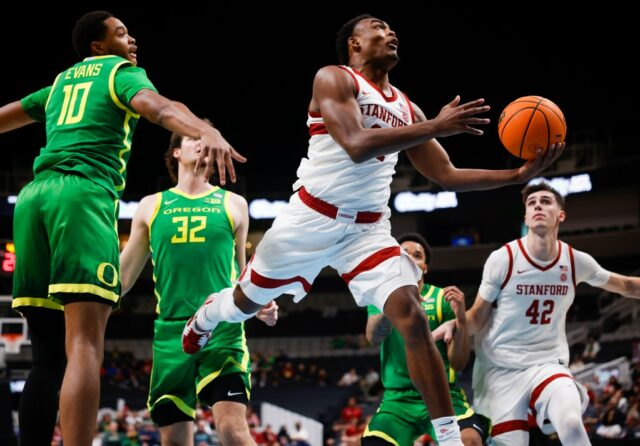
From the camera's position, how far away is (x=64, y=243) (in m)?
3.74

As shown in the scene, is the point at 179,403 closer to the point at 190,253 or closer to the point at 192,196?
the point at 190,253

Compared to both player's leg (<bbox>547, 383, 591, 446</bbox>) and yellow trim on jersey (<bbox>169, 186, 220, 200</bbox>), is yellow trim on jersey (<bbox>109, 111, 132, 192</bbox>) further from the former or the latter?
player's leg (<bbox>547, 383, 591, 446</bbox>)

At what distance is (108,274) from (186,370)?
174 cm

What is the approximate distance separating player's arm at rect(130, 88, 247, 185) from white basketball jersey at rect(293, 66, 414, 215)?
4.13 ft

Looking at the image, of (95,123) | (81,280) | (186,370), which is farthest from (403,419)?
(95,123)

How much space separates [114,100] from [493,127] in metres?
27.0

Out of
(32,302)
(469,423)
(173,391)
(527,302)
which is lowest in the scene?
(469,423)

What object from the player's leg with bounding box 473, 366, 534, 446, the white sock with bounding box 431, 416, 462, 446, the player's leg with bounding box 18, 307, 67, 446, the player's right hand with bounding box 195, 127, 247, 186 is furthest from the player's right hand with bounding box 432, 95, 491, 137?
the player's leg with bounding box 473, 366, 534, 446

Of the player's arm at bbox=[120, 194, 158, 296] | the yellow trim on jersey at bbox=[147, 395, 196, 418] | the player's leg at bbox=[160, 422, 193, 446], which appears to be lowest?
the player's leg at bbox=[160, 422, 193, 446]

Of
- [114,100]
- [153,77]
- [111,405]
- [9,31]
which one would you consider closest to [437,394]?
[114,100]

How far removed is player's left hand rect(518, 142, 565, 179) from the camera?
4.75 metres

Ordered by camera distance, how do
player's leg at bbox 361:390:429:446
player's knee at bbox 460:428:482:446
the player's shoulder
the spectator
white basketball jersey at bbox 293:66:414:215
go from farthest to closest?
the spectator
the player's shoulder
player's leg at bbox 361:390:429:446
player's knee at bbox 460:428:482:446
white basketball jersey at bbox 293:66:414:215

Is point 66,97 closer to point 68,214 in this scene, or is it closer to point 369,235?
point 68,214

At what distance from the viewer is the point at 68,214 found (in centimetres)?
376
